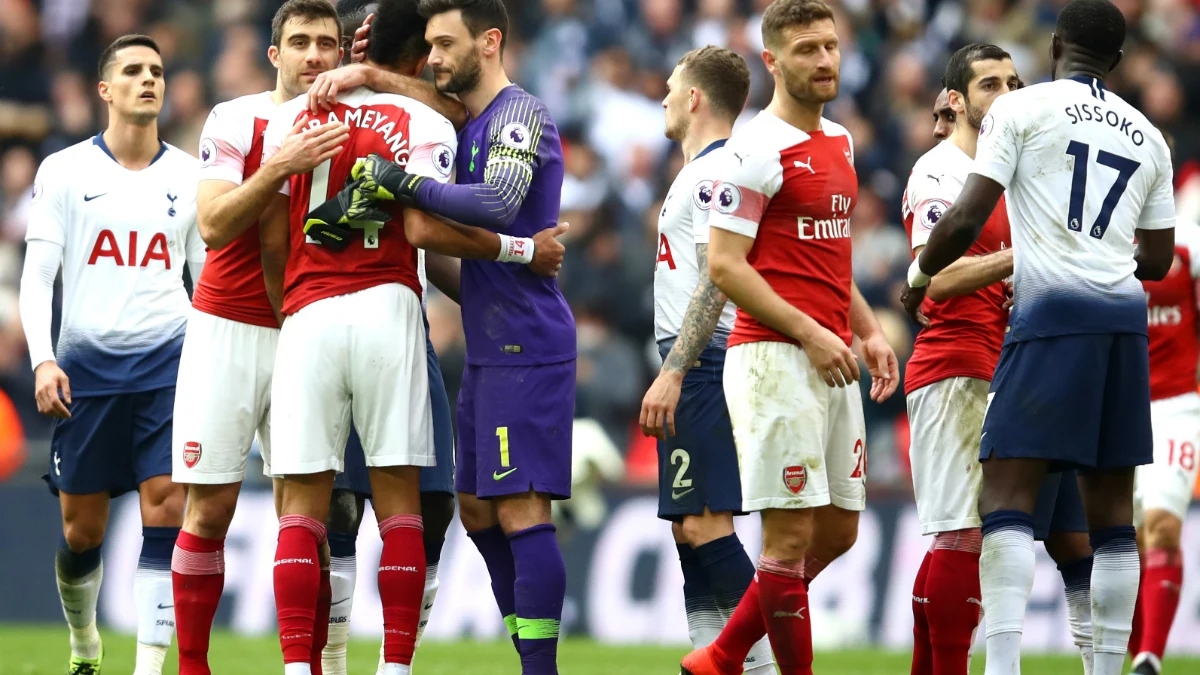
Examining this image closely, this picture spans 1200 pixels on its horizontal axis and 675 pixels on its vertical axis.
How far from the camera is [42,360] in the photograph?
8.33 m

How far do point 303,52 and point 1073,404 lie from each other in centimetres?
366

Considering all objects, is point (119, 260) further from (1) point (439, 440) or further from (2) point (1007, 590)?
(2) point (1007, 590)

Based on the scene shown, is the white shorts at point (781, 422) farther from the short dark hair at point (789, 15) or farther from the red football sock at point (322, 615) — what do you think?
the red football sock at point (322, 615)

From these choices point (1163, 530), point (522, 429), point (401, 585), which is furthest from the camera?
point (1163, 530)

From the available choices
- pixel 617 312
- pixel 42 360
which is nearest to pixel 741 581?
pixel 42 360

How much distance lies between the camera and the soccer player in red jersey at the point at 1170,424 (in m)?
9.22

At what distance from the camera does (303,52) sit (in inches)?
279

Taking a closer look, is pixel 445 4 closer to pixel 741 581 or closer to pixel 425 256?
pixel 425 256

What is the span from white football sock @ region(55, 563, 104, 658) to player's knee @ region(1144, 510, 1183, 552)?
19.7 ft

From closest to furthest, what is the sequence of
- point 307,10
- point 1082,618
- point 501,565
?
point 307,10 → point 501,565 → point 1082,618

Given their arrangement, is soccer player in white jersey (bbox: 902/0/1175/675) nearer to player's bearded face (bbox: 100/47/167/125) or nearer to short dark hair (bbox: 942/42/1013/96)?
short dark hair (bbox: 942/42/1013/96)

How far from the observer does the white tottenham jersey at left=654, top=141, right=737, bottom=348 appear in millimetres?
7598

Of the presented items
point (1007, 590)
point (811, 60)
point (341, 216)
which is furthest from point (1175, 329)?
point (341, 216)

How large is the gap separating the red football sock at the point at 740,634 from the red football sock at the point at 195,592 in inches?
88.9
